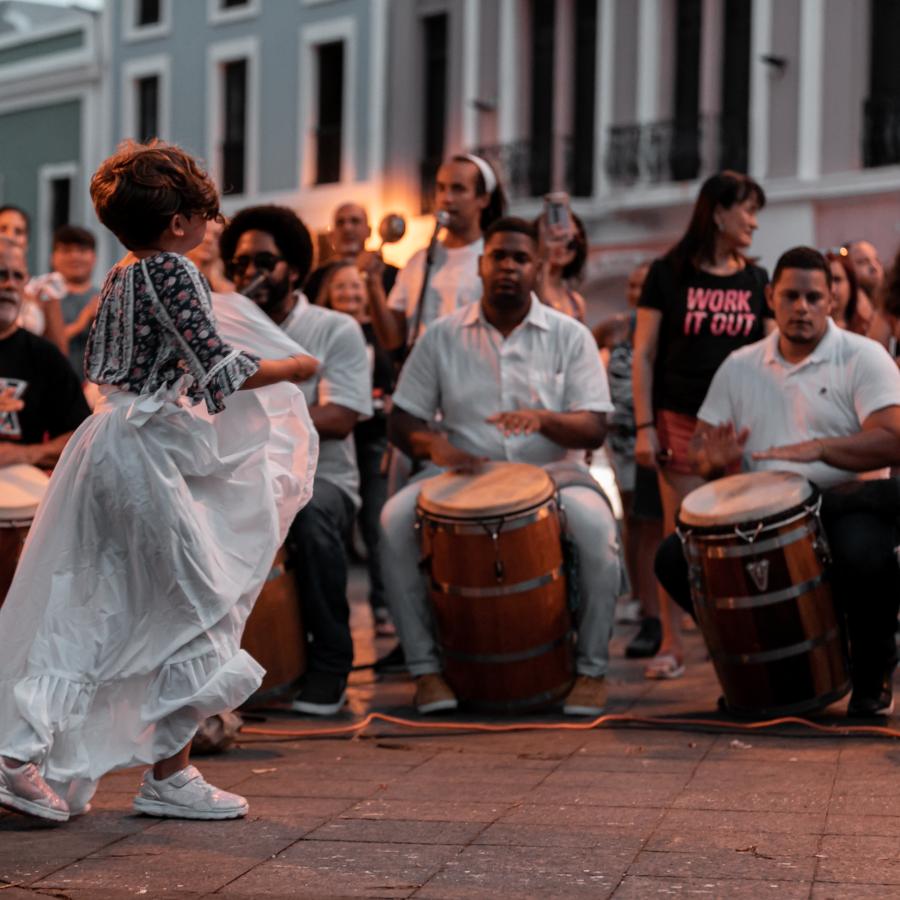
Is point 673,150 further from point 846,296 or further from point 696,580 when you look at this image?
point 696,580

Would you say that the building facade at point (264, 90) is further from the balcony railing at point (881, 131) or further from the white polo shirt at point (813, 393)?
the white polo shirt at point (813, 393)

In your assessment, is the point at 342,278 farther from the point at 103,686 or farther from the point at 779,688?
the point at 103,686

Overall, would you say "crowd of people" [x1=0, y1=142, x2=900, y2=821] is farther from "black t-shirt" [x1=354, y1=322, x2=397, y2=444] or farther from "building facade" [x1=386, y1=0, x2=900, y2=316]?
"building facade" [x1=386, y1=0, x2=900, y2=316]

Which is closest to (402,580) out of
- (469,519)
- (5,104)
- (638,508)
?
(469,519)

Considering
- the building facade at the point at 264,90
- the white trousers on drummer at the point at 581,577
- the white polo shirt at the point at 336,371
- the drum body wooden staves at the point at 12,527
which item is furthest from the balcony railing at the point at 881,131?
the drum body wooden staves at the point at 12,527

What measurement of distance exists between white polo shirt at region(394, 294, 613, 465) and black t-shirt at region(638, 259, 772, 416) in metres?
0.70

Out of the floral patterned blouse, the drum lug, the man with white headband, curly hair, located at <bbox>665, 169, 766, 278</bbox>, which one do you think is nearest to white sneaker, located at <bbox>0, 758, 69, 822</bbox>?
the floral patterned blouse

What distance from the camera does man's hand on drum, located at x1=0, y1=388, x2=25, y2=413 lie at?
285 inches

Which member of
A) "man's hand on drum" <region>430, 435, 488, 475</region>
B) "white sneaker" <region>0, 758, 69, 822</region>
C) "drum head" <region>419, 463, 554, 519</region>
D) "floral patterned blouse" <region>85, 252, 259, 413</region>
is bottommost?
"white sneaker" <region>0, 758, 69, 822</region>

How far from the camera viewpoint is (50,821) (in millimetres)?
5148

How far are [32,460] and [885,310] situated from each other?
3.45 m

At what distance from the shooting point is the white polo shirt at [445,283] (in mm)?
8812

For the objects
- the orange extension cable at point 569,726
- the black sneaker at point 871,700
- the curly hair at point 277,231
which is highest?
the curly hair at point 277,231

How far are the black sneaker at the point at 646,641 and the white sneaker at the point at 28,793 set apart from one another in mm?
4454
